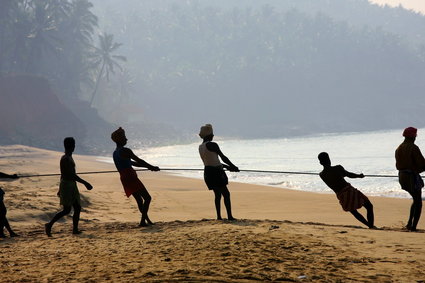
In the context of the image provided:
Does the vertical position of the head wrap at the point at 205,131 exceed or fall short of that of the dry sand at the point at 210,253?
it exceeds it

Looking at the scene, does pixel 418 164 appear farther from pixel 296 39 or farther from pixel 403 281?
pixel 296 39

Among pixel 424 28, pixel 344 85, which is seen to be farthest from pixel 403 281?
pixel 424 28

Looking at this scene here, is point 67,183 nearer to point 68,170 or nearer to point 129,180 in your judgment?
point 68,170

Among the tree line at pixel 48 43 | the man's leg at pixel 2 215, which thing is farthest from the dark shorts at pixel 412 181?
the tree line at pixel 48 43

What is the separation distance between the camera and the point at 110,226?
8.66 metres

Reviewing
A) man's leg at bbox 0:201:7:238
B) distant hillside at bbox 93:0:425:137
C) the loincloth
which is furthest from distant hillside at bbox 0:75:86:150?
distant hillside at bbox 93:0:425:137

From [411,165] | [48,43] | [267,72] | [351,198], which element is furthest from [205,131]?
Result: [267,72]

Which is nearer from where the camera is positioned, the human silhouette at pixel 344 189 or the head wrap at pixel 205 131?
the human silhouette at pixel 344 189

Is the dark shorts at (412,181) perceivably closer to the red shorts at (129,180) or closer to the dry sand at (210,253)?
the dry sand at (210,253)

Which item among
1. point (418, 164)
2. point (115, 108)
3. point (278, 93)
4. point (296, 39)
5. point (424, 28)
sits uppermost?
point (424, 28)

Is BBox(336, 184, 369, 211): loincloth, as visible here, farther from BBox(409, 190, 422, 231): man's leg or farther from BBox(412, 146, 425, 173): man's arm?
BBox(412, 146, 425, 173): man's arm

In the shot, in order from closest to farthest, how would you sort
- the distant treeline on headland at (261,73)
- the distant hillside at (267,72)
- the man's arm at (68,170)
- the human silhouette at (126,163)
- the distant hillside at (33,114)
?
the man's arm at (68,170)
the human silhouette at (126,163)
the distant hillside at (33,114)
the distant treeline on headland at (261,73)
the distant hillside at (267,72)

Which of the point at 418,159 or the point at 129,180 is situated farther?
the point at 129,180

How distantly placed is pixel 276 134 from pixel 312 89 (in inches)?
864
